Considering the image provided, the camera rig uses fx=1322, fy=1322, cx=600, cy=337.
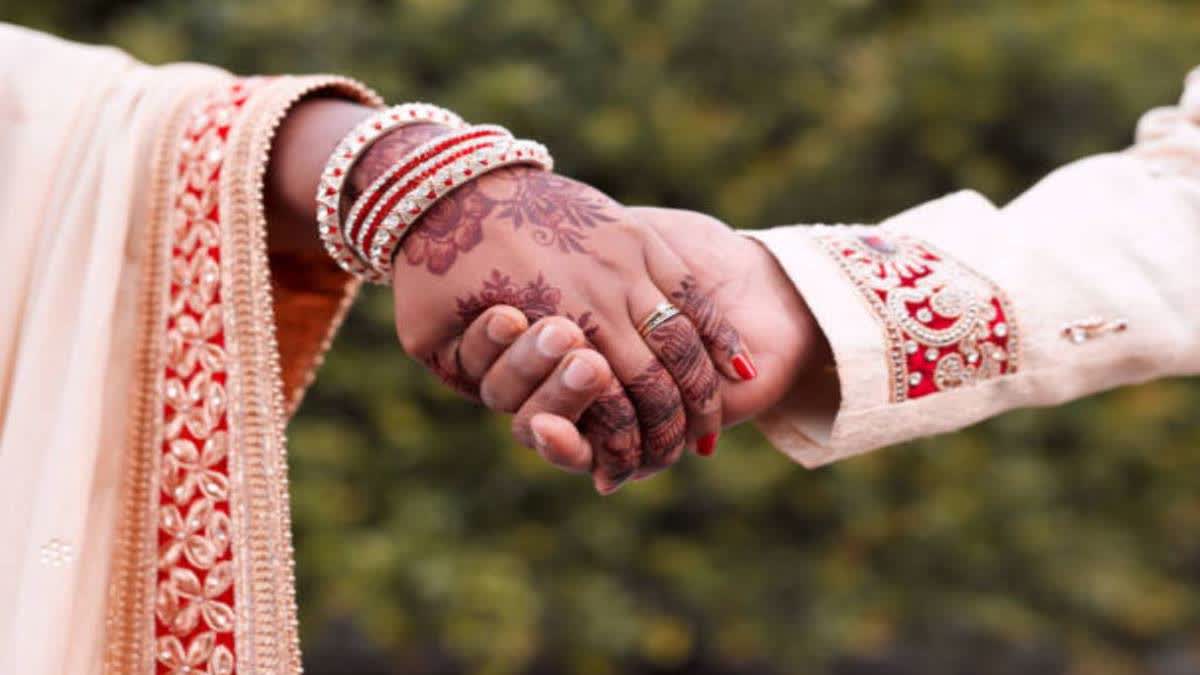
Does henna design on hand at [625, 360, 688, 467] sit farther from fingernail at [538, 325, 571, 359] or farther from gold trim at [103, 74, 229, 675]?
gold trim at [103, 74, 229, 675]

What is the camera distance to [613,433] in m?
1.00

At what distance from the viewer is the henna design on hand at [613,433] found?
992mm

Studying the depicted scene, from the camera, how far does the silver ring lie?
1005 mm

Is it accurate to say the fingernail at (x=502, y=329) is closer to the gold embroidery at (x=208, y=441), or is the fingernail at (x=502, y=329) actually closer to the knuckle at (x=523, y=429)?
the knuckle at (x=523, y=429)

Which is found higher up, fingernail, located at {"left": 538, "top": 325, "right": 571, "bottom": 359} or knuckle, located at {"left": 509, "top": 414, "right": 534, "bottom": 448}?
fingernail, located at {"left": 538, "top": 325, "right": 571, "bottom": 359}

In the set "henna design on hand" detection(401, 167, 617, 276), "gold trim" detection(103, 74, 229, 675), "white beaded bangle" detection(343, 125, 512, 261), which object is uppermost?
"white beaded bangle" detection(343, 125, 512, 261)

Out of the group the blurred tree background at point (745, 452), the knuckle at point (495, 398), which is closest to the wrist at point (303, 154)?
→ the knuckle at point (495, 398)

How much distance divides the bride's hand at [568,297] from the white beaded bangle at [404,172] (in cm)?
3

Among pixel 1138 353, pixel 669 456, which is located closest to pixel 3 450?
pixel 669 456

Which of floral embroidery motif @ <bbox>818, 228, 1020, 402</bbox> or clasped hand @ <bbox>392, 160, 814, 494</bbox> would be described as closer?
clasped hand @ <bbox>392, 160, 814, 494</bbox>

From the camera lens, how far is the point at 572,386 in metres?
0.95

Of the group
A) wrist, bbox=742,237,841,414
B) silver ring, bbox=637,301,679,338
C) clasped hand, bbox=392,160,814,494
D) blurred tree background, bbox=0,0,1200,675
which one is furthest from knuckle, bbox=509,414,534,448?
blurred tree background, bbox=0,0,1200,675

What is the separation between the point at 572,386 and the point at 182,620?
0.37 metres

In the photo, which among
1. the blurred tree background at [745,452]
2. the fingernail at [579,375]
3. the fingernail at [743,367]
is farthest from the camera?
the blurred tree background at [745,452]
